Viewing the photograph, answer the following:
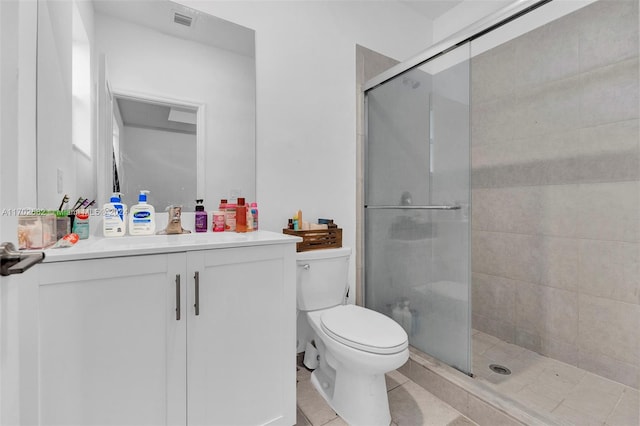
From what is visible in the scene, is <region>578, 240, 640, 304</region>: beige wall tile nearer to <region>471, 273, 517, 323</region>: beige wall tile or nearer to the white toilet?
<region>471, 273, 517, 323</region>: beige wall tile

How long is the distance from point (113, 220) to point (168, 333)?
58 centimetres

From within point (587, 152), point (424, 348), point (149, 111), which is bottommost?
point (424, 348)

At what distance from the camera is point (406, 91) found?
6.11 ft

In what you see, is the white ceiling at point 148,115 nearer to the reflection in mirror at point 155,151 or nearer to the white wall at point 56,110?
the reflection in mirror at point 155,151

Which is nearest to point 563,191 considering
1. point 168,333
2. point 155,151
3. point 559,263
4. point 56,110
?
point 559,263

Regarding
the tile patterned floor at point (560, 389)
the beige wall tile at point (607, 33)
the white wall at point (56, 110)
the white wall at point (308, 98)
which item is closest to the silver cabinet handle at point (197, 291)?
the white wall at point (56, 110)

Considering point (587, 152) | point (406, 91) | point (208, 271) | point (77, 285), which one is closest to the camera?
point (77, 285)

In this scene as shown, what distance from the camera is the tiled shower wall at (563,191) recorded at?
1599 mm

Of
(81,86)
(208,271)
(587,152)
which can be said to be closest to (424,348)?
(208,271)

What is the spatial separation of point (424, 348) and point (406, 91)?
4.96 ft

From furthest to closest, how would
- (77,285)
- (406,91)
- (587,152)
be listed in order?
(406,91), (587,152), (77,285)

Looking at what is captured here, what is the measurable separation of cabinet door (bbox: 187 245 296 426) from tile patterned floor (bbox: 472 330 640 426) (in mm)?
1078

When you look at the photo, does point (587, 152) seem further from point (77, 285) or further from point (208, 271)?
point (77, 285)

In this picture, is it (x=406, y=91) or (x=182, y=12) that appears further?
(x=406, y=91)
